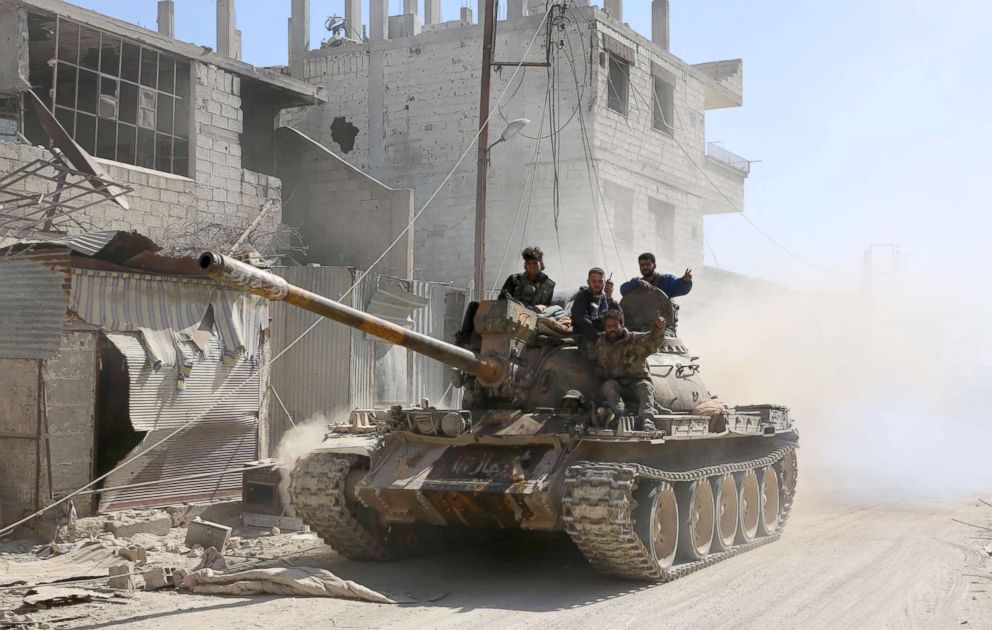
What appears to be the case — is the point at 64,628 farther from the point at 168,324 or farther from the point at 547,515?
the point at 168,324

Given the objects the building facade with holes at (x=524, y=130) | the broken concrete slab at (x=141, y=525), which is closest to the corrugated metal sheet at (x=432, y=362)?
the building facade with holes at (x=524, y=130)

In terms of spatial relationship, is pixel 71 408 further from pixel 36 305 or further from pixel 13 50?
pixel 13 50

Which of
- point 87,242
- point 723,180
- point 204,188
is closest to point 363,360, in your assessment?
point 204,188

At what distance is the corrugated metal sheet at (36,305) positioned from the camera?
37.5ft

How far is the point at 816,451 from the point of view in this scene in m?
22.8

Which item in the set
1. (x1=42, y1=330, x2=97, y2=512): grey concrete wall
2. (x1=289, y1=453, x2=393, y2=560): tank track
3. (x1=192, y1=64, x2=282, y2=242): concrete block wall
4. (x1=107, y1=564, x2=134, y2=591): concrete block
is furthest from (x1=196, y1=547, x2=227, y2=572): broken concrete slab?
(x1=192, y1=64, x2=282, y2=242): concrete block wall

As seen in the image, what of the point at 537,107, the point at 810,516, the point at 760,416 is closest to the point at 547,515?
the point at 760,416

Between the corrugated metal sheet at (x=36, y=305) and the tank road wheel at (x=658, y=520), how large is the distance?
6.37m

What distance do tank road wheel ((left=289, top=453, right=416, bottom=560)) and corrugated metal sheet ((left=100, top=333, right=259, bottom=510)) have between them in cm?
261

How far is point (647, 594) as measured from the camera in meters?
8.91

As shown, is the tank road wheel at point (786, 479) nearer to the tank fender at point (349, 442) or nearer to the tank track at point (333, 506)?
the tank fender at point (349, 442)

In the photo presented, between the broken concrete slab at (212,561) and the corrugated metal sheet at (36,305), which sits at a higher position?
the corrugated metal sheet at (36,305)

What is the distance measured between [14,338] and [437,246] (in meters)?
16.1

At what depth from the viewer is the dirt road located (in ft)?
25.3
